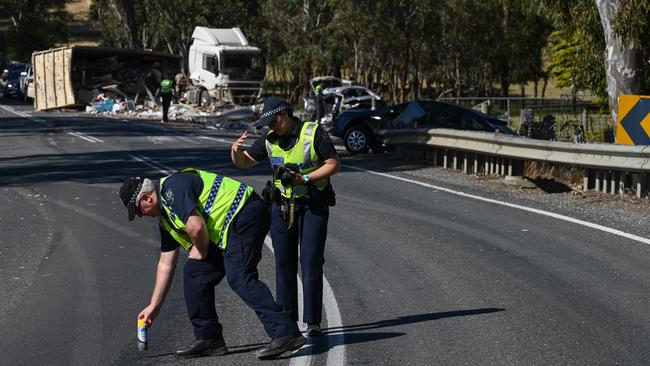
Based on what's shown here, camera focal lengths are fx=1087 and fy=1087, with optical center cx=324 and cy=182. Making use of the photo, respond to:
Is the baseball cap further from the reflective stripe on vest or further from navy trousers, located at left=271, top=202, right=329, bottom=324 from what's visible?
the reflective stripe on vest

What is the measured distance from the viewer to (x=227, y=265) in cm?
701

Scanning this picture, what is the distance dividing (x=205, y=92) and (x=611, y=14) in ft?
98.7

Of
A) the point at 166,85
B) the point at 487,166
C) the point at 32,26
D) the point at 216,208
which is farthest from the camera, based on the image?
the point at 32,26

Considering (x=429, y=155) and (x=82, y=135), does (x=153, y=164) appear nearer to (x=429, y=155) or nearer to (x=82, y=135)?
(x=429, y=155)

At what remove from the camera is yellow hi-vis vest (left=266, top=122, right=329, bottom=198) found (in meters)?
7.62

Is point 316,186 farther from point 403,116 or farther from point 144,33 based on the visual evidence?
point 144,33

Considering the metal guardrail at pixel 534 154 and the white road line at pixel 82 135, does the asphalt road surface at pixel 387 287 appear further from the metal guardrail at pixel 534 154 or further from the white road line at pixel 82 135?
the white road line at pixel 82 135

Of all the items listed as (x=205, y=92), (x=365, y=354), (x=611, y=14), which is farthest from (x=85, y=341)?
(x=205, y=92)

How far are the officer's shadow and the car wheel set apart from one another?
16986mm

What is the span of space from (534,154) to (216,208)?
11405 millimetres

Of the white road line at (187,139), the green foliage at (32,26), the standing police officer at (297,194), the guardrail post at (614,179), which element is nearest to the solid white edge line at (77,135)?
the white road line at (187,139)

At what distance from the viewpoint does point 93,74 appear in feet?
163

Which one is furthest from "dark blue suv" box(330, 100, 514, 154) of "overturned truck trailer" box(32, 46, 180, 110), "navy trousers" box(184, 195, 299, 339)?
"overturned truck trailer" box(32, 46, 180, 110)

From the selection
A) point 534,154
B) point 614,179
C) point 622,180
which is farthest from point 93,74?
point 622,180
